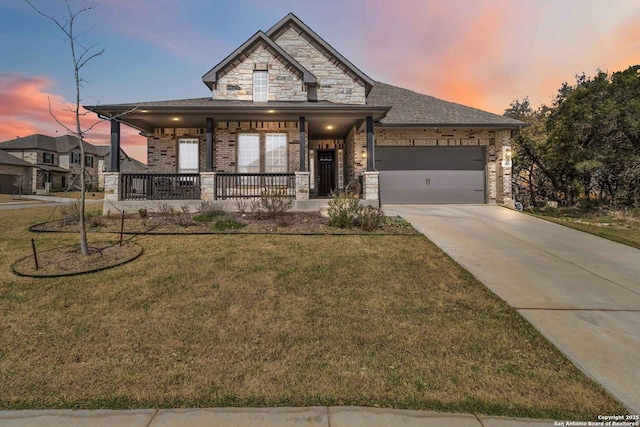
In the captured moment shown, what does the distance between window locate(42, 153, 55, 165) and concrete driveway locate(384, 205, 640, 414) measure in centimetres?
5647

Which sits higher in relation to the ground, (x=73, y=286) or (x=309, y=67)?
(x=309, y=67)

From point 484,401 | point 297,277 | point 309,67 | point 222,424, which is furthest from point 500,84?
point 222,424

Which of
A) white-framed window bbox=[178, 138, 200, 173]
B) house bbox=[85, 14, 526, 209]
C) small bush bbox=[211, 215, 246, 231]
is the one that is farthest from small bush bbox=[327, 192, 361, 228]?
white-framed window bbox=[178, 138, 200, 173]

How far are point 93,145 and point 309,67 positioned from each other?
2268 inches

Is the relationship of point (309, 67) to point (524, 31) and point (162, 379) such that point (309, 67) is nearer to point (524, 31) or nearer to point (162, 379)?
point (524, 31)

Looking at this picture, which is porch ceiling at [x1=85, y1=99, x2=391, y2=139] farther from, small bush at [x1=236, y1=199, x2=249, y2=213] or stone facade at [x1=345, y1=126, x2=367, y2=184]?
small bush at [x1=236, y1=199, x2=249, y2=213]

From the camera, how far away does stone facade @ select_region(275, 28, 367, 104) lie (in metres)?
14.0

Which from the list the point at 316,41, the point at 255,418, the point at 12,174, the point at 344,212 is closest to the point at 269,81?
the point at 316,41

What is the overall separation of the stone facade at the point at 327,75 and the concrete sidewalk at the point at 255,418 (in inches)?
536

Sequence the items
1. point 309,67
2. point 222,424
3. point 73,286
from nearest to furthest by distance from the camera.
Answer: point 222,424, point 73,286, point 309,67

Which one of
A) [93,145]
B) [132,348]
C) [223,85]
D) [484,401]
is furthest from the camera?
[93,145]

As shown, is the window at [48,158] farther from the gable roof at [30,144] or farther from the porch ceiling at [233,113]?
the porch ceiling at [233,113]

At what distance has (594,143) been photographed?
13.0 meters

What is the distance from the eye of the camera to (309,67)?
559 inches
